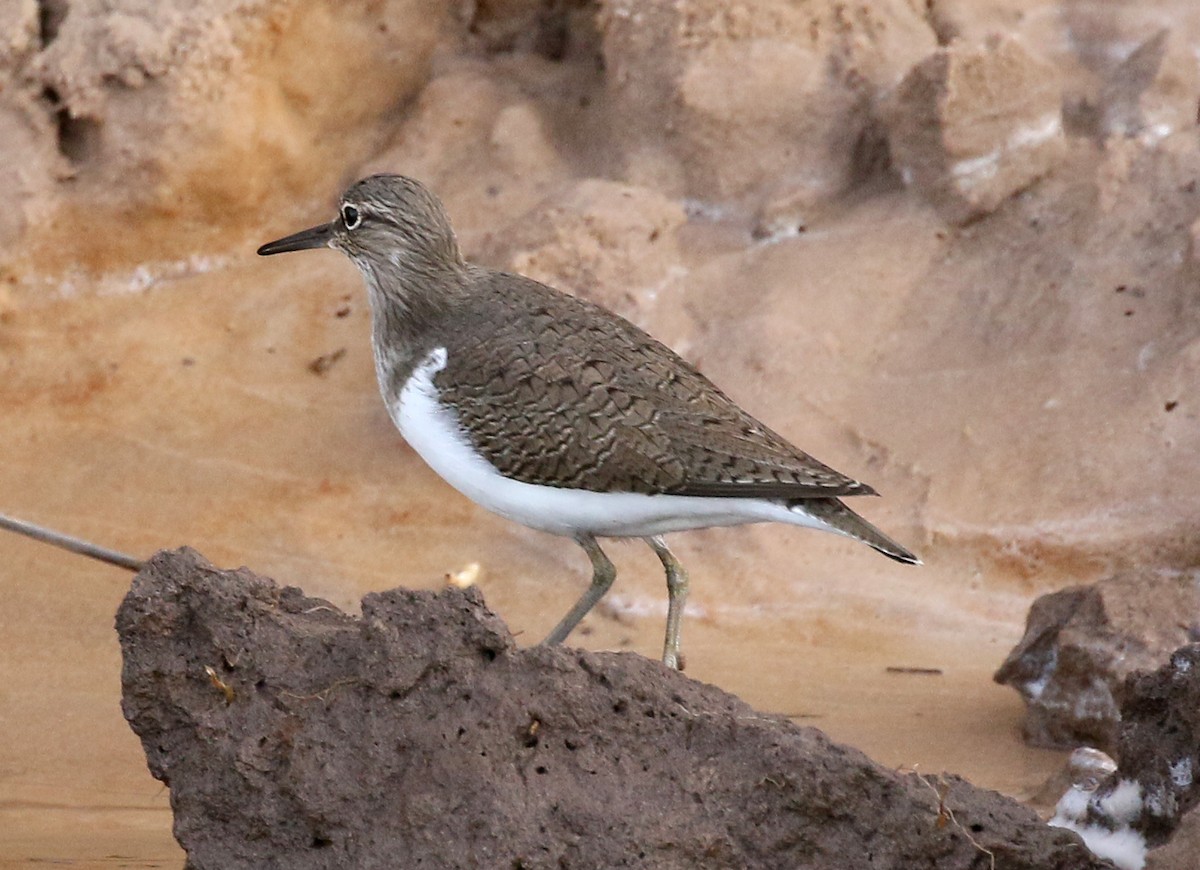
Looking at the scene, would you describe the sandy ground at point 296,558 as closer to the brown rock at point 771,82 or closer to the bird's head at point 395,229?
the bird's head at point 395,229

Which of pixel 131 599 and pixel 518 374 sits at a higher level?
pixel 518 374

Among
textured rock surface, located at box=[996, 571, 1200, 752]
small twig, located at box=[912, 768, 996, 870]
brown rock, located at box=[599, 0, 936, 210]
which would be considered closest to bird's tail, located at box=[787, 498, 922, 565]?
textured rock surface, located at box=[996, 571, 1200, 752]

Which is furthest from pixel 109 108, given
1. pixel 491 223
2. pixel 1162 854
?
pixel 1162 854

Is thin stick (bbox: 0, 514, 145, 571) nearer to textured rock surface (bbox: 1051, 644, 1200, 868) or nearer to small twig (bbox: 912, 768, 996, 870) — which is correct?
small twig (bbox: 912, 768, 996, 870)

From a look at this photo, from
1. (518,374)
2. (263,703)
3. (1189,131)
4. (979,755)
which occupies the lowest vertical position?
(979,755)

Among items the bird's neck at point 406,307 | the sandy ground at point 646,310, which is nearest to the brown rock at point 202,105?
the sandy ground at point 646,310

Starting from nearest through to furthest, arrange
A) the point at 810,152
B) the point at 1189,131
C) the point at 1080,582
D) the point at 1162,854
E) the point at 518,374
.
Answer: the point at 1162,854 < the point at 518,374 < the point at 1080,582 < the point at 1189,131 < the point at 810,152

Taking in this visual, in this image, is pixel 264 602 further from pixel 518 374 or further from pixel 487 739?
A: pixel 518 374
